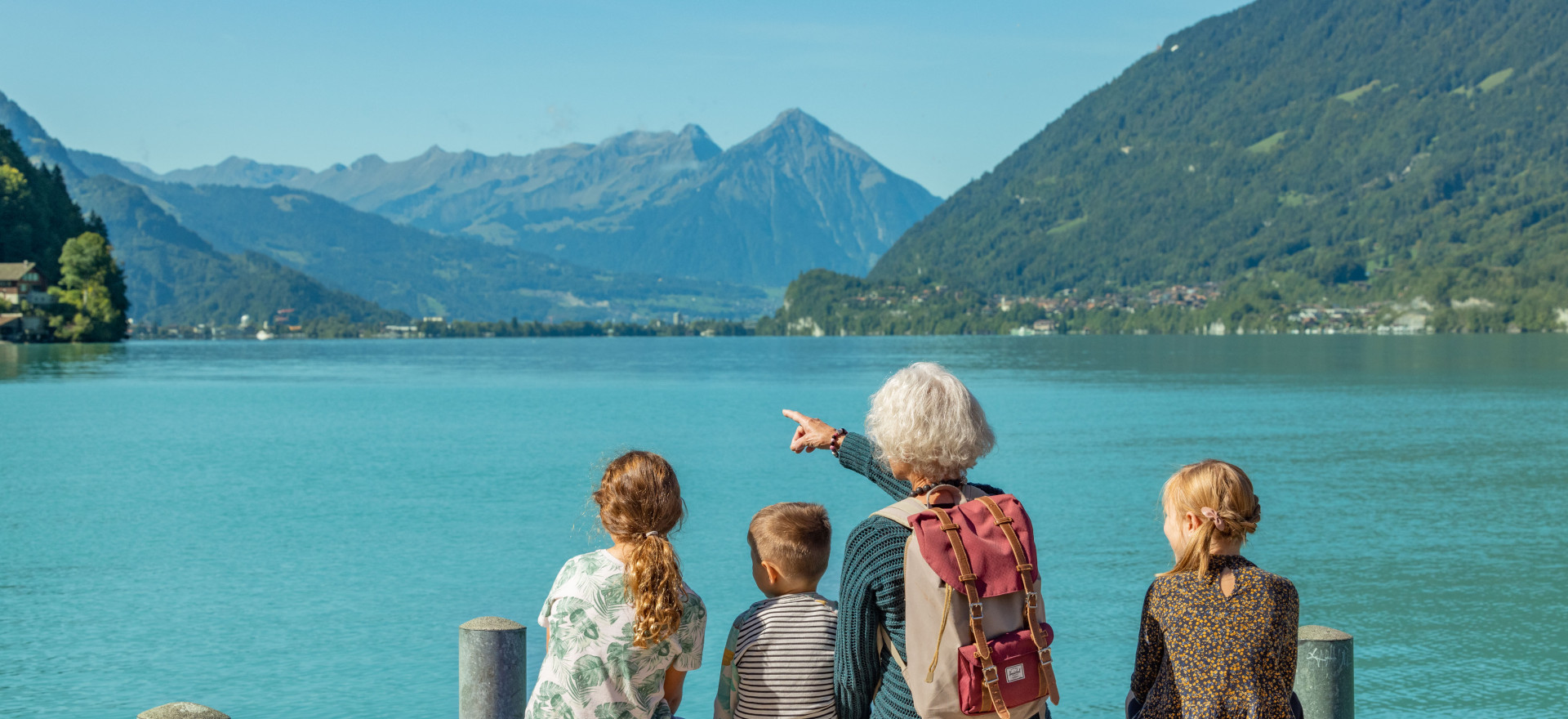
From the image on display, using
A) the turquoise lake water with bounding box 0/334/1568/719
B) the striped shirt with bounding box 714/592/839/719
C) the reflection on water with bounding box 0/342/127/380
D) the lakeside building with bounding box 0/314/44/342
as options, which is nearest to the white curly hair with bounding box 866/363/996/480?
the striped shirt with bounding box 714/592/839/719

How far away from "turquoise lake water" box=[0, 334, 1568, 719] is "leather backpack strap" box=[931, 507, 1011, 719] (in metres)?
2.08

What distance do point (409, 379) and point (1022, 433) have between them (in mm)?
54833

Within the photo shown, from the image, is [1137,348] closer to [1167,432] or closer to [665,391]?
[665,391]

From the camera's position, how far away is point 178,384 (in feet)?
239

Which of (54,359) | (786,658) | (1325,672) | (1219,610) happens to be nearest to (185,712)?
(786,658)

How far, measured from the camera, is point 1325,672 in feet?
19.3

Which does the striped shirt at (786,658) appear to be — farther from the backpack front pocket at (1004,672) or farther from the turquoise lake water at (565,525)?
the turquoise lake water at (565,525)

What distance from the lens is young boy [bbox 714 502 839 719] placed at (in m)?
4.45

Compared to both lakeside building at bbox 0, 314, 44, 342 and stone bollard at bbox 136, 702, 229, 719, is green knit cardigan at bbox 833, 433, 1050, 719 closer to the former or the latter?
stone bollard at bbox 136, 702, 229, 719

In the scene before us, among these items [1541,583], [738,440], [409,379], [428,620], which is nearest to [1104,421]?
[738,440]

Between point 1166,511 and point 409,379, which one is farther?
point 409,379

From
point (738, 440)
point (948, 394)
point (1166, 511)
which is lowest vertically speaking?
point (738, 440)

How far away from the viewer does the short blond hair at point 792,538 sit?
4.39 m

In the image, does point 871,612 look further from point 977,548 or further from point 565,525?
point 565,525
